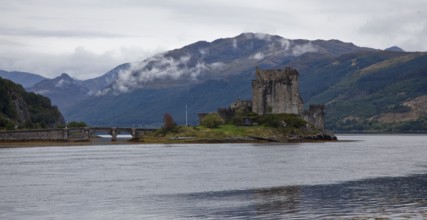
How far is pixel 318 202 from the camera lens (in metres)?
58.2

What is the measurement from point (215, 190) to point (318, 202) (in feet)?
41.6

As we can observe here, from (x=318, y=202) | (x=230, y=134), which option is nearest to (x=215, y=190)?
(x=318, y=202)

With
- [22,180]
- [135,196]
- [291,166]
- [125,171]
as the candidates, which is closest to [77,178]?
[22,180]

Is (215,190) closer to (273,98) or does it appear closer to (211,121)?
(211,121)

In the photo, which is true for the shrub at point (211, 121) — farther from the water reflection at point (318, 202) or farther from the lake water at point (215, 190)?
the water reflection at point (318, 202)

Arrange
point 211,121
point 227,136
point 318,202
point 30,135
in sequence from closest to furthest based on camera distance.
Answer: point 318,202
point 227,136
point 30,135
point 211,121

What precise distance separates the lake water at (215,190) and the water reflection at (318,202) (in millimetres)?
62

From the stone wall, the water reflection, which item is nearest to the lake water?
the water reflection

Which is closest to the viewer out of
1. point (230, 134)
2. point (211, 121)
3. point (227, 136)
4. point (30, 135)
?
point (227, 136)

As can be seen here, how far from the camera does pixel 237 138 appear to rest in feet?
601

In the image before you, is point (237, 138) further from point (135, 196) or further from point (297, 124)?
point (135, 196)

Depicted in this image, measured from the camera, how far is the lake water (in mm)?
→ 53562

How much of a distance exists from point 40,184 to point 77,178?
7.11 meters

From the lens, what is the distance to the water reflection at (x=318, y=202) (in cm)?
5171
